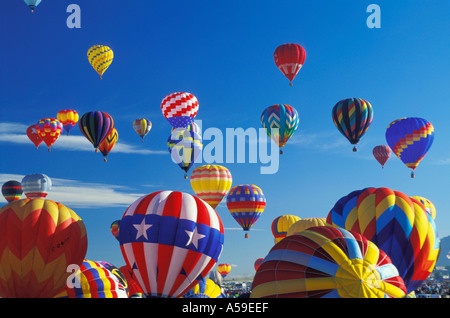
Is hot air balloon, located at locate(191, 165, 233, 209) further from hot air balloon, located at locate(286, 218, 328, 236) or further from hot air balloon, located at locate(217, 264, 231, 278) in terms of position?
hot air balloon, located at locate(217, 264, 231, 278)

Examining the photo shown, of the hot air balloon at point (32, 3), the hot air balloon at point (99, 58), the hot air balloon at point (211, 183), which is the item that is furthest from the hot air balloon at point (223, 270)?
the hot air balloon at point (32, 3)

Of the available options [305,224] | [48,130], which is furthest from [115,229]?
[305,224]

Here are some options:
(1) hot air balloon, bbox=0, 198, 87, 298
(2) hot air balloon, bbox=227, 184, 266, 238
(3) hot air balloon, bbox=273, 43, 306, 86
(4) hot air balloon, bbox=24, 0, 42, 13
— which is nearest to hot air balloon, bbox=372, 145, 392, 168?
(2) hot air balloon, bbox=227, 184, 266, 238

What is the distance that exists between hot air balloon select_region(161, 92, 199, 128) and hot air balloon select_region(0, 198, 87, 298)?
1920 centimetres

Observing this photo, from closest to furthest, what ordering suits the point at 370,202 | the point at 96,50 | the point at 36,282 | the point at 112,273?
the point at 36,282 < the point at 370,202 < the point at 112,273 < the point at 96,50

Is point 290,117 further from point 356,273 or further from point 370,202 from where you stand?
point 356,273

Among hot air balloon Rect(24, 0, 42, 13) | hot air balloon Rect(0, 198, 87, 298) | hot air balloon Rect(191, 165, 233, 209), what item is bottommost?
hot air balloon Rect(0, 198, 87, 298)

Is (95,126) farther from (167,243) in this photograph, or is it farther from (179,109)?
(167,243)

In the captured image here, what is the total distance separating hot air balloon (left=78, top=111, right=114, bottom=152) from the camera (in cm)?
3550

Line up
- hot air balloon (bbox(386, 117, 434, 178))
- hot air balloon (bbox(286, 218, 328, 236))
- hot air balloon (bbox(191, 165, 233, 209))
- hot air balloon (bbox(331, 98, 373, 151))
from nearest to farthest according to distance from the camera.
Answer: hot air balloon (bbox(286, 218, 328, 236))
hot air balloon (bbox(331, 98, 373, 151))
hot air balloon (bbox(386, 117, 434, 178))
hot air balloon (bbox(191, 165, 233, 209))

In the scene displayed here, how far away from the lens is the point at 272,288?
1293cm
